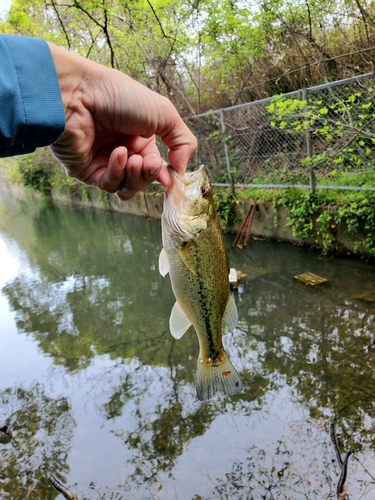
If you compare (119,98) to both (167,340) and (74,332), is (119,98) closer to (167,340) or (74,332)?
(167,340)

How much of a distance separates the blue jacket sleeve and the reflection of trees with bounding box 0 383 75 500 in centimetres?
346

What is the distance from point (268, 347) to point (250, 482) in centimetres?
192

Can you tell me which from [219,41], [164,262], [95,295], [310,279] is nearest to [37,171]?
[219,41]

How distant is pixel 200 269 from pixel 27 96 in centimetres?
115

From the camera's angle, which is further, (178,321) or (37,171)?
(37,171)

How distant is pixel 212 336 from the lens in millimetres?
2215

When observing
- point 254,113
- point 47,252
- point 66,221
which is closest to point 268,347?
point 254,113

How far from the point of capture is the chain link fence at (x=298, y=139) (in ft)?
19.9

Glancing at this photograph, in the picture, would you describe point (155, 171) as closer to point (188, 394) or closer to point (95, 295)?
point (188, 394)

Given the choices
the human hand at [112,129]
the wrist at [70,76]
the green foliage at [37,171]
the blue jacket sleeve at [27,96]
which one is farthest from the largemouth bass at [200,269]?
the green foliage at [37,171]

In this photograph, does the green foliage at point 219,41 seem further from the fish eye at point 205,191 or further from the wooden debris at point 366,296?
the fish eye at point 205,191

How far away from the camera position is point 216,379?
2.25 metres

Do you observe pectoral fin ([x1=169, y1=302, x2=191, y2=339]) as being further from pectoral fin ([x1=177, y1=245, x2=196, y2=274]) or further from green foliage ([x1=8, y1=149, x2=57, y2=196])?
green foliage ([x1=8, y1=149, x2=57, y2=196])

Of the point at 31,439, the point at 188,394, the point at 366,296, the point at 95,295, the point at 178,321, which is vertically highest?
the point at 178,321
